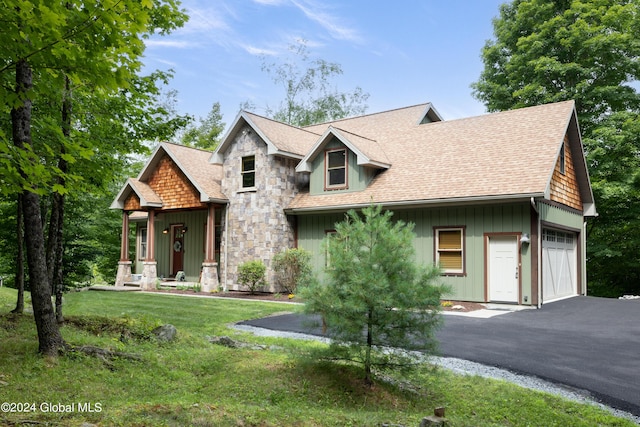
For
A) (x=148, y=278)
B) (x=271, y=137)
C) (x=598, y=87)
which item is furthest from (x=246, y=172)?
(x=598, y=87)

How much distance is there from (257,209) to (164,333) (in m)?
10.4

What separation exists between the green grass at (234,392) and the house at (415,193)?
8706mm

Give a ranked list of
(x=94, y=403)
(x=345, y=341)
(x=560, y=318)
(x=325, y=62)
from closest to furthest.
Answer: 1. (x=94, y=403)
2. (x=345, y=341)
3. (x=560, y=318)
4. (x=325, y=62)

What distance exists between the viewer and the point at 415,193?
51.7 ft

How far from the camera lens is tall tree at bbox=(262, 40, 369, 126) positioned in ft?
133

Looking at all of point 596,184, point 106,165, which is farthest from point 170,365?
point 596,184

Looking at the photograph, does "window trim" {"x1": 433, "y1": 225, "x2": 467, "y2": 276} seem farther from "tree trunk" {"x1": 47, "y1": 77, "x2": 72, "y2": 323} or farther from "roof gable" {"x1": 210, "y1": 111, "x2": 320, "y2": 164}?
"tree trunk" {"x1": 47, "y1": 77, "x2": 72, "y2": 323}

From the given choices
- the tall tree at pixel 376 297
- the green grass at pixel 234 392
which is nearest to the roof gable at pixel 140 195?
the green grass at pixel 234 392

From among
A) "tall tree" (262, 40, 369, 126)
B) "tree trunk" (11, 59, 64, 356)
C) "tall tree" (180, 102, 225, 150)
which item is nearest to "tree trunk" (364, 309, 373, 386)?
"tree trunk" (11, 59, 64, 356)

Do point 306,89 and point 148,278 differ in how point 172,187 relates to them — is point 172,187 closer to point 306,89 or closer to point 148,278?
point 148,278

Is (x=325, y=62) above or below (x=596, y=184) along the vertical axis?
above

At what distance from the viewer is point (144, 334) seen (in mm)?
8133

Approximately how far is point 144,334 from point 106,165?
2.76 metres

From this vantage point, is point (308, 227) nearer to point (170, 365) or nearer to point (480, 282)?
point (480, 282)
